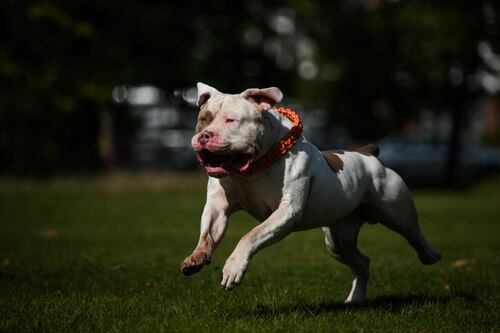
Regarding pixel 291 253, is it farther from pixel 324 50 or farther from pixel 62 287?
pixel 324 50

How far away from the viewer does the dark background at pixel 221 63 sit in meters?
23.6

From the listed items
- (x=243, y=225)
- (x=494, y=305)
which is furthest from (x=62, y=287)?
(x=243, y=225)

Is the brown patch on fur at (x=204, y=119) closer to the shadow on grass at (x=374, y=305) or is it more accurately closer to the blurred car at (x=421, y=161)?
the shadow on grass at (x=374, y=305)

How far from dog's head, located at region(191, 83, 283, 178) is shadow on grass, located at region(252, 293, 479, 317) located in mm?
1174

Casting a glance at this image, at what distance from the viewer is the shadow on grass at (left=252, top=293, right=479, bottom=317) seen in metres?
6.25

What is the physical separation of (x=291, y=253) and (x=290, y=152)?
490 cm

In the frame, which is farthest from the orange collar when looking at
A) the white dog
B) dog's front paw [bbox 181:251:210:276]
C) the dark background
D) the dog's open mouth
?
the dark background

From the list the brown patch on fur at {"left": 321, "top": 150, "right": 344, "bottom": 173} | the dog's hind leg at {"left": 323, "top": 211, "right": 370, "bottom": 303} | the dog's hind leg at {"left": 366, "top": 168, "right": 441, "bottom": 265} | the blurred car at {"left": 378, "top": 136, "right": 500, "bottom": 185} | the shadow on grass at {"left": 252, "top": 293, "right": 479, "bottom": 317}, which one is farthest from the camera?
the blurred car at {"left": 378, "top": 136, "right": 500, "bottom": 185}

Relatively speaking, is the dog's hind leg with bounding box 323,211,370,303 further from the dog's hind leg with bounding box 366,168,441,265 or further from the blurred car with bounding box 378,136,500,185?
the blurred car with bounding box 378,136,500,185

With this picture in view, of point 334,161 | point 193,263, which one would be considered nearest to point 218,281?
point 334,161

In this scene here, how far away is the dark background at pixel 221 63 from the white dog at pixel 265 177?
17972 mm

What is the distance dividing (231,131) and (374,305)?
2.16m

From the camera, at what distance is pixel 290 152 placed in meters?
6.02

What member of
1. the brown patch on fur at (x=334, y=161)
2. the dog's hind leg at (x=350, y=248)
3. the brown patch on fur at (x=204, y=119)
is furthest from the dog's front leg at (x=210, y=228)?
the dog's hind leg at (x=350, y=248)
